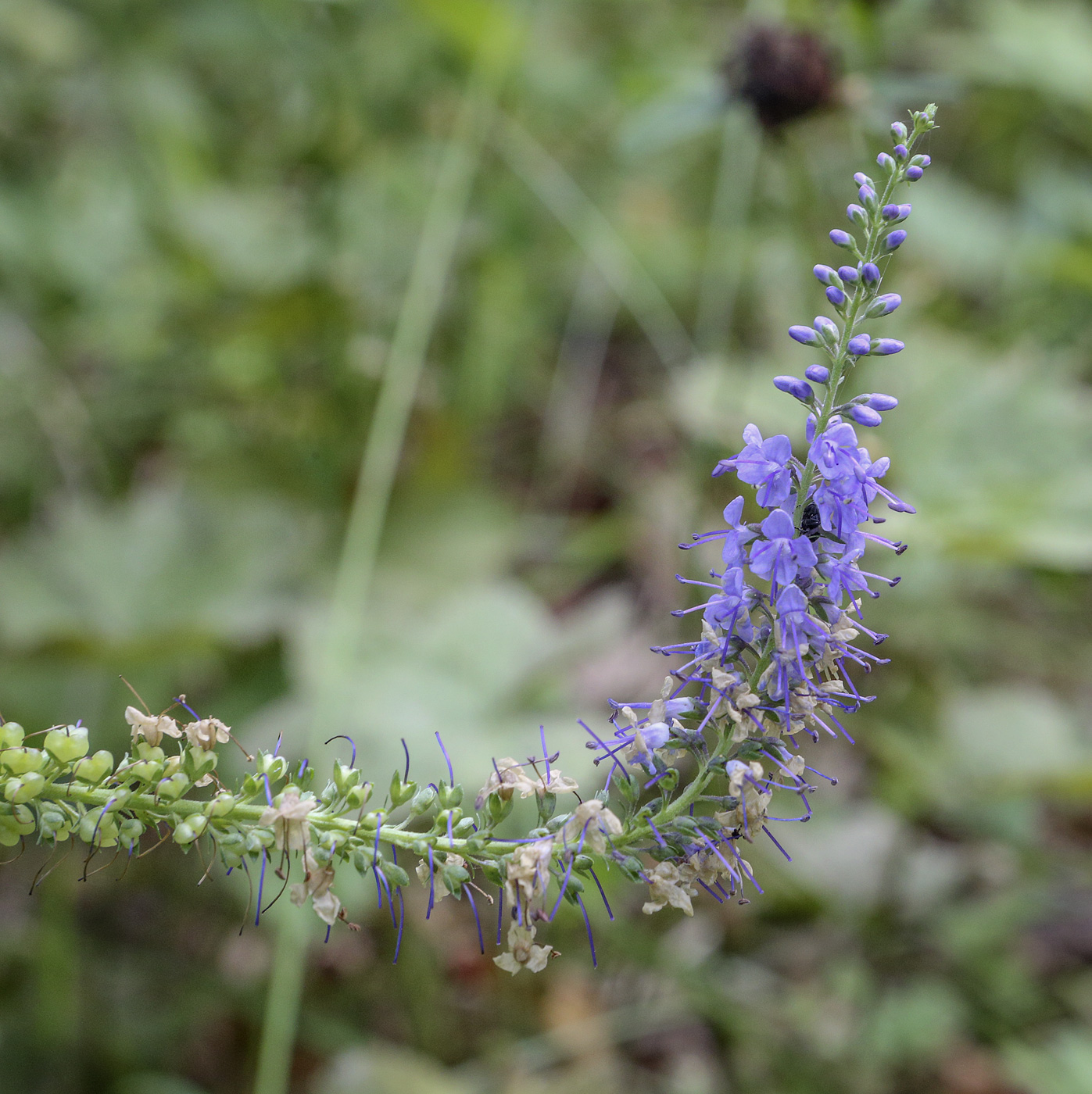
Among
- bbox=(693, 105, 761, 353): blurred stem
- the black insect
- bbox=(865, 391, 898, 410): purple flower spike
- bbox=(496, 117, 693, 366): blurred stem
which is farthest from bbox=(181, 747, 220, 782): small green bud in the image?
bbox=(693, 105, 761, 353): blurred stem

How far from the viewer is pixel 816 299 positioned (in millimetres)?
2918

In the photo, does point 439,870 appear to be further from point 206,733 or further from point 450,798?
point 206,733

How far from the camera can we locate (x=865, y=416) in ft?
3.37

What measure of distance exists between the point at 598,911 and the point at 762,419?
1.24 m

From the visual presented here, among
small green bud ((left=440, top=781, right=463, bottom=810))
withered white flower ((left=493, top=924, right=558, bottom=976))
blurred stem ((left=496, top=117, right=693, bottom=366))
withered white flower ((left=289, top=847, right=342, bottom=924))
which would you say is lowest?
withered white flower ((left=493, top=924, right=558, bottom=976))

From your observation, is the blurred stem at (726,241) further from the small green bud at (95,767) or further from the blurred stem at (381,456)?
the small green bud at (95,767)

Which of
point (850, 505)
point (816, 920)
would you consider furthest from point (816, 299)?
point (850, 505)

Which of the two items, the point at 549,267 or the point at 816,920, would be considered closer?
the point at 816,920

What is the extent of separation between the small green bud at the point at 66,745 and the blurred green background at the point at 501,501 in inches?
50.6

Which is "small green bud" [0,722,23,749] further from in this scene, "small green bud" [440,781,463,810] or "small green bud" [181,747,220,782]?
"small green bud" [440,781,463,810]

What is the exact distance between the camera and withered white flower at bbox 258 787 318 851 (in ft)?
3.16

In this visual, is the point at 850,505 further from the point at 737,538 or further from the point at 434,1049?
the point at 434,1049

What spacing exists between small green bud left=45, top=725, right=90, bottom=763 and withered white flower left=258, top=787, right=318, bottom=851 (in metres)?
0.20

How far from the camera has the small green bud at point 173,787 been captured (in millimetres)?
1004
